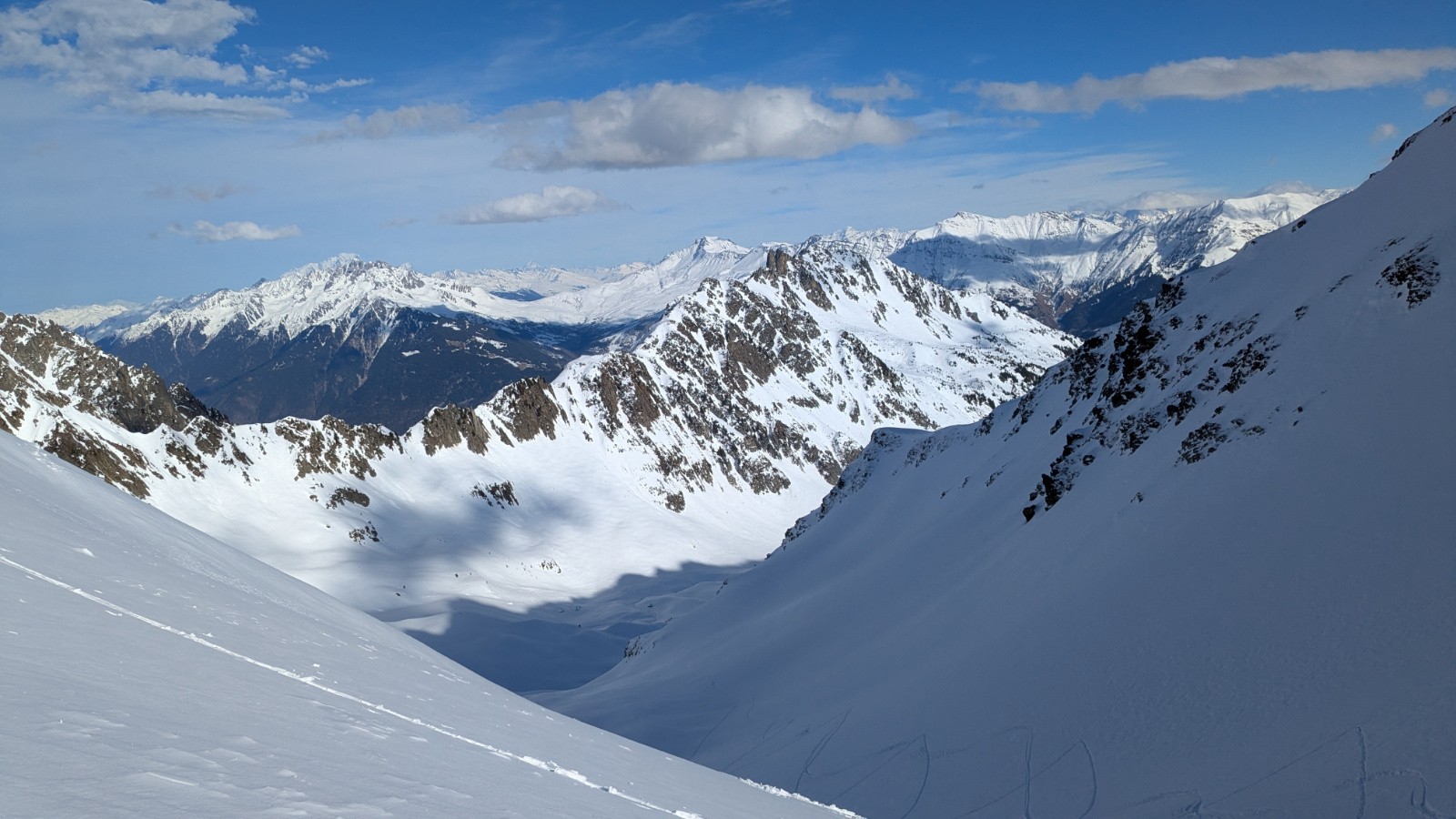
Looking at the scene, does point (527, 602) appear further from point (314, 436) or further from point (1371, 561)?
point (1371, 561)

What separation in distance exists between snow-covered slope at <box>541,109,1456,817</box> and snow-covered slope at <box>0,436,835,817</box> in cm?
735

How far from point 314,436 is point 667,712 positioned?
90855 millimetres

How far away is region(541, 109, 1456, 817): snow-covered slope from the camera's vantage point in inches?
583

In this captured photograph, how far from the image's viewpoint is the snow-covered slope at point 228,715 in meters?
5.57

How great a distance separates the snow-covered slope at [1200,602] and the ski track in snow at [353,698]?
10040 millimetres

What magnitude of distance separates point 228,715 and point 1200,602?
1880cm

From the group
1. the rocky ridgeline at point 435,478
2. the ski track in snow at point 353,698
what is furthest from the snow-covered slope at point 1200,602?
the rocky ridgeline at point 435,478

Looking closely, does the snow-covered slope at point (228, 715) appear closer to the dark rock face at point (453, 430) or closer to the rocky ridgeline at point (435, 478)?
the rocky ridgeline at point (435, 478)

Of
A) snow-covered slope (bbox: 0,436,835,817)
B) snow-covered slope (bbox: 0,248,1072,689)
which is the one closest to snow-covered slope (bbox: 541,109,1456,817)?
snow-covered slope (bbox: 0,436,835,817)

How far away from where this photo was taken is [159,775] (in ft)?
18.0

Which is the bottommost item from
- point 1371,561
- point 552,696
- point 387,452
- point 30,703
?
point 552,696

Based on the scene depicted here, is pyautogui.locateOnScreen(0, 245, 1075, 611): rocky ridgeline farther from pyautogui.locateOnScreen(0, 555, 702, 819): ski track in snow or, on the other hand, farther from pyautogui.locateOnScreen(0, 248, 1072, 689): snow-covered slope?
pyautogui.locateOnScreen(0, 555, 702, 819): ski track in snow

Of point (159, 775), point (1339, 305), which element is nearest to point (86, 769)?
point (159, 775)

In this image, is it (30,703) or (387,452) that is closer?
(30,703)
